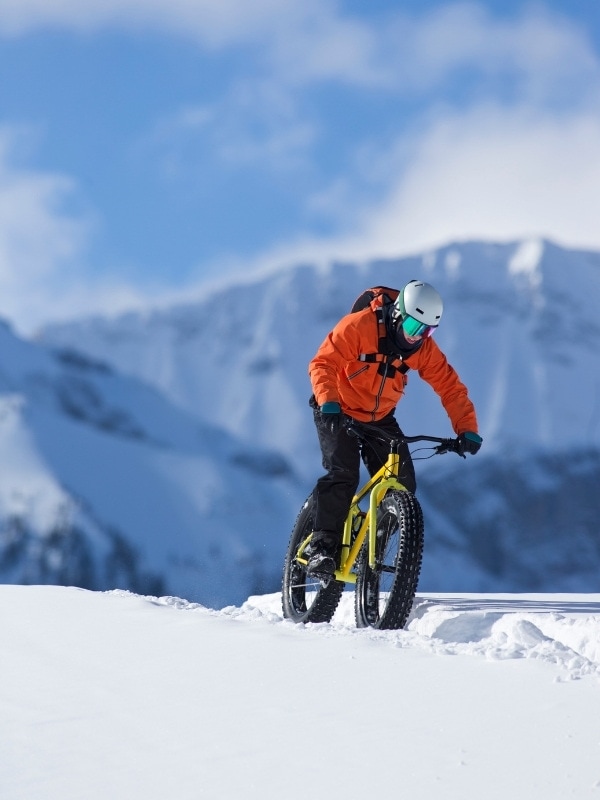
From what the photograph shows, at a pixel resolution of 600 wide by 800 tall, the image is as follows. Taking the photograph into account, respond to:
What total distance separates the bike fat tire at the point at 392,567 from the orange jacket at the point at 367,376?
2.35 feet

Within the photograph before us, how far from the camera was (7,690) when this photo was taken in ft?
14.8

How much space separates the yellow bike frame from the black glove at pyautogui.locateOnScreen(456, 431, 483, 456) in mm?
421

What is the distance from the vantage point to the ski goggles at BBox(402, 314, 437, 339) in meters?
6.32

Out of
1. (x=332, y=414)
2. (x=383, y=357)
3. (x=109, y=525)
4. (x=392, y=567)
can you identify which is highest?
(x=109, y=525)

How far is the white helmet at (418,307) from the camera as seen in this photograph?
6254mm

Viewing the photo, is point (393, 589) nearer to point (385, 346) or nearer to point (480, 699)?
point (385, 346)

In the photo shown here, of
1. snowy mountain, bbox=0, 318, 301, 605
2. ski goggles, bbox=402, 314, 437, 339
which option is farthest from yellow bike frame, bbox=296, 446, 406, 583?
snowy mountain, bbox=0, 318, 301, 605

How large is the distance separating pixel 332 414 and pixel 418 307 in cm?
86

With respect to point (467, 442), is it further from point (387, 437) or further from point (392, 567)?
point (392, 567)

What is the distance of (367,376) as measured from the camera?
22.4ft

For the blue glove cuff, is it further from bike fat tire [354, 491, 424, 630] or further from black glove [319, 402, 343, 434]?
bike fat tire [354, 491, 424, 630]

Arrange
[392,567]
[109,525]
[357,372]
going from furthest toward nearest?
[109,525] < [357,372] < [392,567]

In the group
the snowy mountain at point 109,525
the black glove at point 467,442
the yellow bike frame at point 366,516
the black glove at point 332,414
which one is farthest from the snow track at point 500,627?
the snowy mountain at point 109,525

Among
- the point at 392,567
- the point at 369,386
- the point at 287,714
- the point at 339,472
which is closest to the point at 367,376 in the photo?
the point at 369,386
